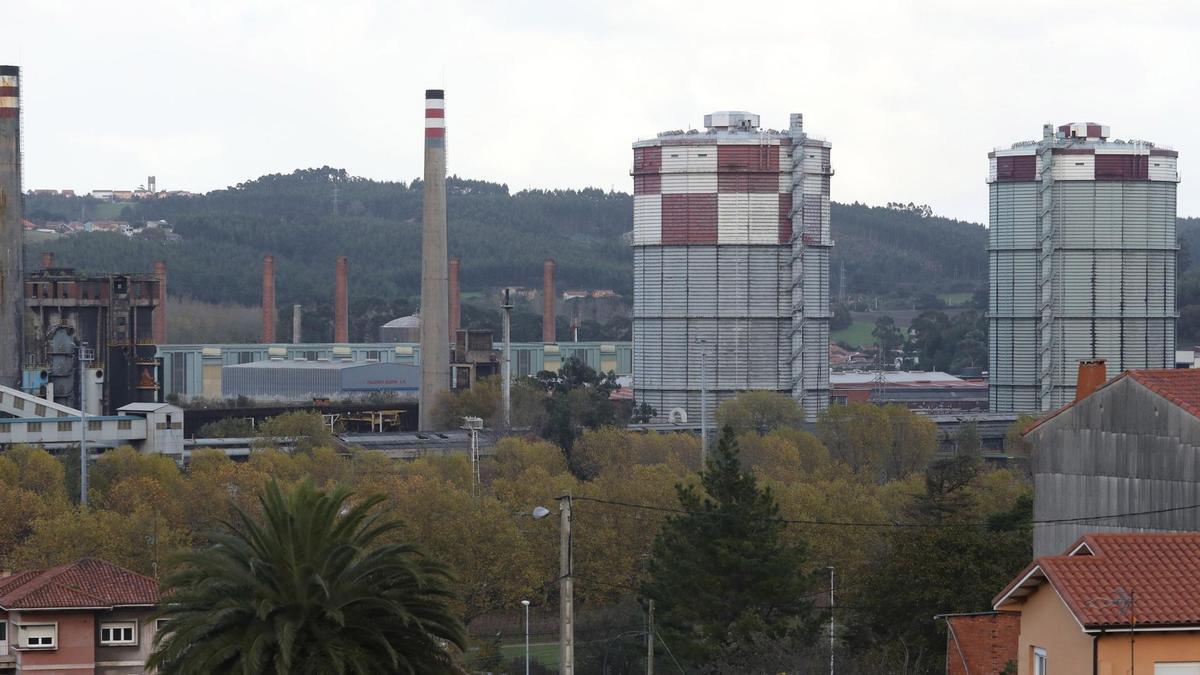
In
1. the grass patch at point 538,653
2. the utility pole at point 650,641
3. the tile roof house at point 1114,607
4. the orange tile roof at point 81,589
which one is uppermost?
the tile roof house at point 1114,607

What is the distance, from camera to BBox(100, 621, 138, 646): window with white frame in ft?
105

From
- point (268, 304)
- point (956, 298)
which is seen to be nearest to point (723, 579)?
point (268, 304)

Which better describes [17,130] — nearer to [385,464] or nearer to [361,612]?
[385,464]

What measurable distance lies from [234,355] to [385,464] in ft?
161

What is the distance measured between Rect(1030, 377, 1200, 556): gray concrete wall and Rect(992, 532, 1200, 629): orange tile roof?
448 inches

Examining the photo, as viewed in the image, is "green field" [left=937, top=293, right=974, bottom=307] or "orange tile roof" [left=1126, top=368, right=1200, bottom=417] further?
"green field" [left=937, top=293, right=974, bottom=307]

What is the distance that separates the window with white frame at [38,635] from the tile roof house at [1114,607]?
1742 centimetres

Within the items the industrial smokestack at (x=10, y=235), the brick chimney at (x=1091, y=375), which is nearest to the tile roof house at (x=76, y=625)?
the brick chimney at (x=1091, y=375)

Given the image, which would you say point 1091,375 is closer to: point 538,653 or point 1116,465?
point 1116,465

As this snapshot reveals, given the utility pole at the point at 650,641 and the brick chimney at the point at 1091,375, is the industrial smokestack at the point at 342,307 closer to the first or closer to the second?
the utility pole at the point at 650,641

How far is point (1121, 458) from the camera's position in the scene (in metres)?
30.8

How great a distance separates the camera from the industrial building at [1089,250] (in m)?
83.0

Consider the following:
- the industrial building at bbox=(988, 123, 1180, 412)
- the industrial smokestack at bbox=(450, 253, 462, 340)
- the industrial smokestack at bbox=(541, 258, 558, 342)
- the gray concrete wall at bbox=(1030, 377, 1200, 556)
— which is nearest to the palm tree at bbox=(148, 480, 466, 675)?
the gray concrete wall at bbox=(1030, 377, 1200, 556)

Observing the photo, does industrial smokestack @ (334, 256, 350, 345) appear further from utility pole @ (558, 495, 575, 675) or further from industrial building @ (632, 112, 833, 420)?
utility pole @ (558, 495, 575, 675)
